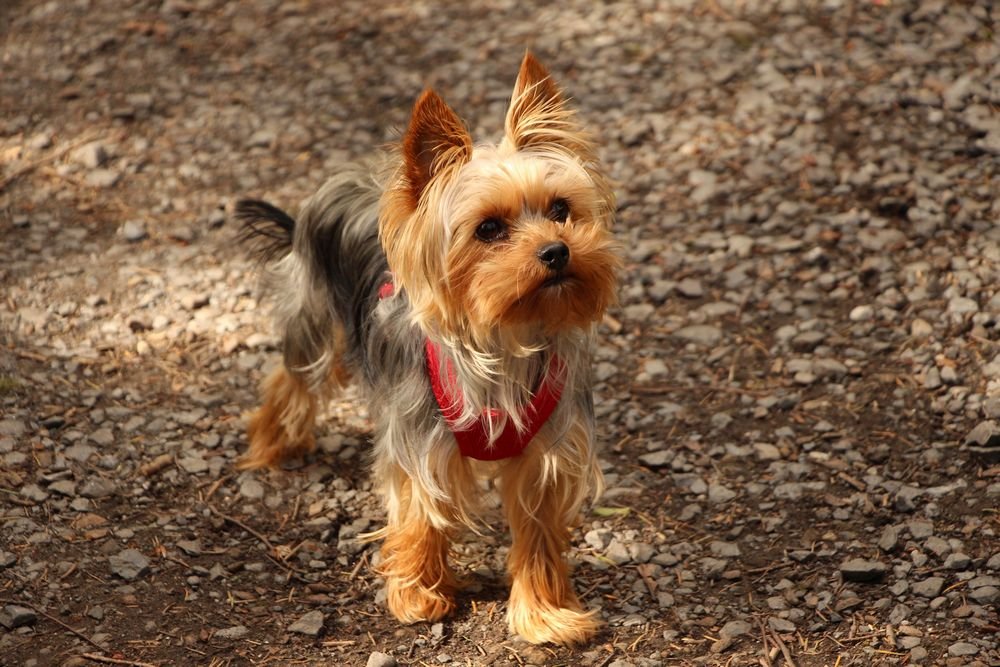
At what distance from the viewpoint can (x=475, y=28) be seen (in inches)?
358

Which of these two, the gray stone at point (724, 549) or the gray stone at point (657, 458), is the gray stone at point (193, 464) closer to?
the gray stone at point (657, 458)

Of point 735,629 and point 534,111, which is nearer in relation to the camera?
point 534,111

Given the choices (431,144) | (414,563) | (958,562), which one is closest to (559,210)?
(431,144)

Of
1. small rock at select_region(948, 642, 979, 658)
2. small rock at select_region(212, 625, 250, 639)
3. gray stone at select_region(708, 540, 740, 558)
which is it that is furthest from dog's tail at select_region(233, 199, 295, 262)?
small rock at select_region(948, 642, 979, 658)

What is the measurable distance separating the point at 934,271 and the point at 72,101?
19.2ft

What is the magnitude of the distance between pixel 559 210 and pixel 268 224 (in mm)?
2026

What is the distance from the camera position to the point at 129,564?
4.81 metres

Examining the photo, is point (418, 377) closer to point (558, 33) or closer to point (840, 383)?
point (840, 383)

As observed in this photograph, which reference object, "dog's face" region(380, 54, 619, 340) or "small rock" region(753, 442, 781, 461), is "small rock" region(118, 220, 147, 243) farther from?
"small rock" region(753, 442, 781, 461)

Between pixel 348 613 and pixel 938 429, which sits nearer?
pixel 348 613

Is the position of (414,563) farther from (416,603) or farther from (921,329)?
(921,329)

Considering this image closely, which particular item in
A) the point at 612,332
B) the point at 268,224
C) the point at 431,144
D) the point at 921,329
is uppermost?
the point at 431,144

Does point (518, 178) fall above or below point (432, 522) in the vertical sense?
above

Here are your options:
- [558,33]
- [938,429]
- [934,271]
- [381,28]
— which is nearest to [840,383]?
[938,429]
